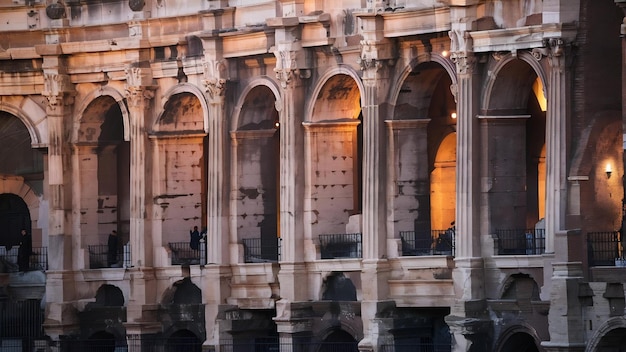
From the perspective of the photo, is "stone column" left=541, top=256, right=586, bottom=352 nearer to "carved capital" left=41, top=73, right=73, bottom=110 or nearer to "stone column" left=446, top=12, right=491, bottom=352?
"stone column" left=446, top=12, right=491, bottom=352

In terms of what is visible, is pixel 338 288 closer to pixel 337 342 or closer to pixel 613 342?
pixel 337 342

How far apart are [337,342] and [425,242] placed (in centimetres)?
436

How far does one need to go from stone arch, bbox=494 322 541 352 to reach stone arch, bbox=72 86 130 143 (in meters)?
19.3

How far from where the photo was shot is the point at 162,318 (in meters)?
89.6

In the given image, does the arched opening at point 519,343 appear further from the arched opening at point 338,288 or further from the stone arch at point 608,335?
the arched opening at point 338,288

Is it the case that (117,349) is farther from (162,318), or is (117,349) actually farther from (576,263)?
(576,263)

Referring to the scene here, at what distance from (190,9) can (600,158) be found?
19.6 m

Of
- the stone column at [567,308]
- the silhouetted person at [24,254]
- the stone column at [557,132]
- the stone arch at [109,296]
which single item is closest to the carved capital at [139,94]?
the stone arch at [109,296]

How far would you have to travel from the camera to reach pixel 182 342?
8931cm

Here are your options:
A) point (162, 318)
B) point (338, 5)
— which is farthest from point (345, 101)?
point (162, 318)

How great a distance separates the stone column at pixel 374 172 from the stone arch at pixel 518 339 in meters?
4.71

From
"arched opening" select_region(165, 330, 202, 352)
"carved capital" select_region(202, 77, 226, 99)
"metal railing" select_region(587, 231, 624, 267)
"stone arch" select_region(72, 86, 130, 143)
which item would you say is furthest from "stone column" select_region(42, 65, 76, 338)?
"metal railing" select_region(587, 231, 624, 267)

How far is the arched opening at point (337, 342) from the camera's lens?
8309cm

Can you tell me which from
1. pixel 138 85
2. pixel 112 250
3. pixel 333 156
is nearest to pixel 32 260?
pixel 112 250
